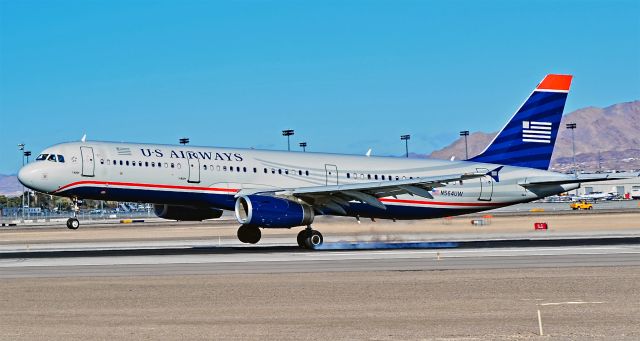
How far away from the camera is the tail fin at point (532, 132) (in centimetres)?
4991

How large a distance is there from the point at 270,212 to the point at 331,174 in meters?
7.04

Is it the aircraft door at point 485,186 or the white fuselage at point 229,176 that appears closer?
the white fuselage at point 229,176

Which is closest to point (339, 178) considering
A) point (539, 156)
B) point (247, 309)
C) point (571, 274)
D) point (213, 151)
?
point (213, 151)

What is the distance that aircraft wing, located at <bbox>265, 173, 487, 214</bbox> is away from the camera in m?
41.0

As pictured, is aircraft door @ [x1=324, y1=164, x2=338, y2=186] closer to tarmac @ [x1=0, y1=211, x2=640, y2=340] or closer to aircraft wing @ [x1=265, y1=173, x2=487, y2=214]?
aircraft wing @ [x1=265, y1=173, x2=487, y2=214]

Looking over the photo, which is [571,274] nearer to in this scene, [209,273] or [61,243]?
[209,273]

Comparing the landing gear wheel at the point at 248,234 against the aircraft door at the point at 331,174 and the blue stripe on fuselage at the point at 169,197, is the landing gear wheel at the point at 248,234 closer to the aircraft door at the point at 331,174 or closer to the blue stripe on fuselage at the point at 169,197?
the blue stripe on fuselage at the point at 169,197

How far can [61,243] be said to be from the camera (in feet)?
173

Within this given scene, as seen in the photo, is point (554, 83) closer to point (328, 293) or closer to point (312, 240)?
point (312, 240)

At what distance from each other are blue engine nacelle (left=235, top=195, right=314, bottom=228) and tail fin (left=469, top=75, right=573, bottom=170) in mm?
13675

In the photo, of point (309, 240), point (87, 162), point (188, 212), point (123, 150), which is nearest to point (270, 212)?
point (309, 240)

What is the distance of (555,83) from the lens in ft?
165

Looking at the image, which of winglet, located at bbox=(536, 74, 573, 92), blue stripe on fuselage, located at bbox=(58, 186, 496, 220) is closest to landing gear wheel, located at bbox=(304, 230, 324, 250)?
blue stripe on fuselage, located at bbox=(58, 186, 496, 220)

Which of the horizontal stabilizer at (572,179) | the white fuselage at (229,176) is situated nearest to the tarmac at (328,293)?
the white fuselage at (229,176)
